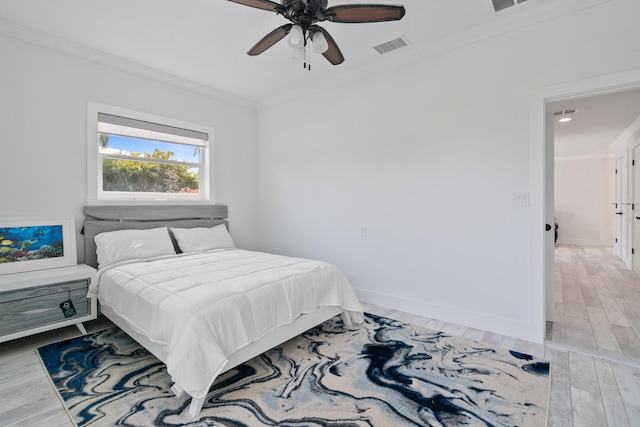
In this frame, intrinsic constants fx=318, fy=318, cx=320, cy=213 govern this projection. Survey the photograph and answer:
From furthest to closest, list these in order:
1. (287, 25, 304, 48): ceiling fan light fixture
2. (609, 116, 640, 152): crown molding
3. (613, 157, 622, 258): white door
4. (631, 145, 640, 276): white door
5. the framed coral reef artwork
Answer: (613, 157, 622, 258): white door → (609, 116, 640, 152): crown molding → (631, 145, 640, 276): white door → the framed coral reef artwork → (287, 25, 304, 48): ceiling fan light fixture

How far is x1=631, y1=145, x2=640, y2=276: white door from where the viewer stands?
16.2 ft

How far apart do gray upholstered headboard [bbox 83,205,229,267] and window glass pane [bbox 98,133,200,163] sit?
658mm

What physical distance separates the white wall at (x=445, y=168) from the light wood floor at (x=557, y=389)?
1.09ft

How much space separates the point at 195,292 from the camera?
2.08 m

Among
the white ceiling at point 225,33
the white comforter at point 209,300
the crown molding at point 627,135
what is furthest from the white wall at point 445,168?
the crown molding at point 627,135

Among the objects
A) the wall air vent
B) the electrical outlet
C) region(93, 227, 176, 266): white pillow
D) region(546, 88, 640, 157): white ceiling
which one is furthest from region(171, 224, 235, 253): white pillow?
region(546, 88, 640, 157): white ceiling

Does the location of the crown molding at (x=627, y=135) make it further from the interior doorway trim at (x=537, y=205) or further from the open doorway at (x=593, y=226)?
the interior doorway trim at (x=537, y=205)

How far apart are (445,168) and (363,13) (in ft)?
5.70

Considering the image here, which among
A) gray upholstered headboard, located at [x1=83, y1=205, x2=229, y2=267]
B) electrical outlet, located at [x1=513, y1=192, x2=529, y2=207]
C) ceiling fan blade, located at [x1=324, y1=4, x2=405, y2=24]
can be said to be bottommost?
gray upholstered headboard, located at [x1=83, y1=205, x2=229, y2=267]

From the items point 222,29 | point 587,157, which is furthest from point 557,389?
point 587,157

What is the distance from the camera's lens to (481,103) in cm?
288

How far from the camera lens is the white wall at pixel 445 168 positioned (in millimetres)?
2584

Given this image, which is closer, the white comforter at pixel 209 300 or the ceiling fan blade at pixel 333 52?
the white comforter at pixel 209 300

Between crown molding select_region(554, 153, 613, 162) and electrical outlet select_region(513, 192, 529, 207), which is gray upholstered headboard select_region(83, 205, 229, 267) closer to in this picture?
electrical outlet select_region(513, 192, 529, 207)
